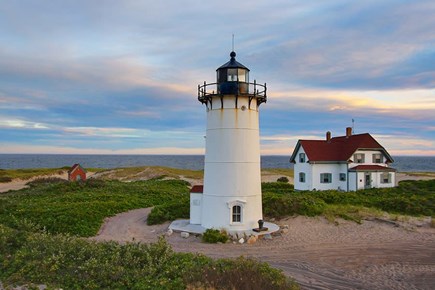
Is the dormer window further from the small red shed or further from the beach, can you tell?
the small red shed

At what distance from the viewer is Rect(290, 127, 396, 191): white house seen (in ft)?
101

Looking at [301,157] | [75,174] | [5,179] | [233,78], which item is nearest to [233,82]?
[233,78]

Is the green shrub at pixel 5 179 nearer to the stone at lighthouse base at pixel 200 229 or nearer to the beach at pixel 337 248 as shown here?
the beach at pixel 337 248

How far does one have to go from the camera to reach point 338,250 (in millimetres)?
14133

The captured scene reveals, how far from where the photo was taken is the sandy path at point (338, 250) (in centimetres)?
1107

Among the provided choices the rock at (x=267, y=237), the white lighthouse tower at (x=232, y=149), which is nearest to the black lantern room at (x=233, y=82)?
the white lighthouse tower at (x=232, y=149)

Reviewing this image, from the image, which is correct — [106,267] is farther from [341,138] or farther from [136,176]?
[136,176]

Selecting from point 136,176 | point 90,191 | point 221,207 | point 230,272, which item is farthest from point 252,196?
point 136,176

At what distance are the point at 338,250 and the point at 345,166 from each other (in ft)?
60.3

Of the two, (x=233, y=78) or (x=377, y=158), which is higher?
(x=233, y=78)

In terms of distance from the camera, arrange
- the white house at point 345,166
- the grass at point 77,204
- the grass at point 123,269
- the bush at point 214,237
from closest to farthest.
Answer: the grass at point 123,269
the bush at point 214,237
the grass at point 77,204
the white house at point 345,166

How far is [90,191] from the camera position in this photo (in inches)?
1170

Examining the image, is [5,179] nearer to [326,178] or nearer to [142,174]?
[142,174]

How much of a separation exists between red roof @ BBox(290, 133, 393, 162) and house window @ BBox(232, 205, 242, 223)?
1629 centimetres
